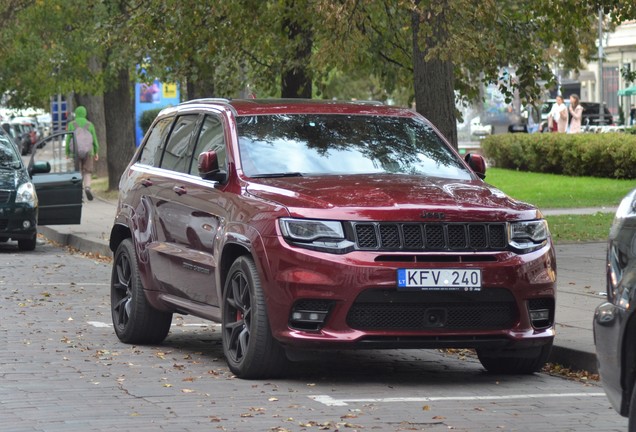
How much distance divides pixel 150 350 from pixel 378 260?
9.17 ft

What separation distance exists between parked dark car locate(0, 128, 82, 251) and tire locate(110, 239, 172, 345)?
9257mm

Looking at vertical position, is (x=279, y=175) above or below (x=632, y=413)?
above

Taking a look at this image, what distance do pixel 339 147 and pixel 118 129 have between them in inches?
962

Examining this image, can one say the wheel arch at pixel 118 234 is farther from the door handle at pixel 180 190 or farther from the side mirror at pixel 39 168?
the side mirror at pixel 39 168

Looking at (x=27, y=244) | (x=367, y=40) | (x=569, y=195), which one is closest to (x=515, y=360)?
(x=367, y=40)

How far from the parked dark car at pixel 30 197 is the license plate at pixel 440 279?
41.1 feet

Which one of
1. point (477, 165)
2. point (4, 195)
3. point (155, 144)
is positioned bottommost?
point (4, 195)

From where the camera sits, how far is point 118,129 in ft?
111

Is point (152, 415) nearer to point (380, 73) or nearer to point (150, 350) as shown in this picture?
point (150, 350)

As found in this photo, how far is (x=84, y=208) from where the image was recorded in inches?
1137

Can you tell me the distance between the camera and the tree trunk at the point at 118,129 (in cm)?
3378

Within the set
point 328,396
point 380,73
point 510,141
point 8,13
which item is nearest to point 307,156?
point 328,396

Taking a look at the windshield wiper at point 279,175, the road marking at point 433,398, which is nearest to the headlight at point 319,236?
the road marking at point 433,398

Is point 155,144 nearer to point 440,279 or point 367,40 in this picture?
point 440,279
